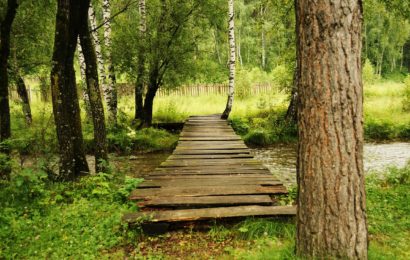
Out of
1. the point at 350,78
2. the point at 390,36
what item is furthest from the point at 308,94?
the point at 390,36

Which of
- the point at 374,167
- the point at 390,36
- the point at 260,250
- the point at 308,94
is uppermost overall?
the point at 390,36

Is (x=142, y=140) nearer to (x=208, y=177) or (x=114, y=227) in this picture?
(x=208, y=177)

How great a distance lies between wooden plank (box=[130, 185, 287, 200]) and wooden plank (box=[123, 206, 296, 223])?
0.59 m

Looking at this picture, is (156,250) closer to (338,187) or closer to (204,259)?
(204,259)

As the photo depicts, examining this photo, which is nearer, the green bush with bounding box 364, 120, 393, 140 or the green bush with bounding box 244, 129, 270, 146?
the green bush with bounding box 244, 129, 270, 146

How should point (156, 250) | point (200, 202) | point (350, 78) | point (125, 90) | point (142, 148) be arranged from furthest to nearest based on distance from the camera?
point (125, 90), point (142, 148), point (200, 202), point (156, 250), point (350, 78)

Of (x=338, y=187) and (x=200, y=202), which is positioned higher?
(x=338, y=187)

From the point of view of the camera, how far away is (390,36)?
49.6m

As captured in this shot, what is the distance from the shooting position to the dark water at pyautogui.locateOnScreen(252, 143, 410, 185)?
953cm

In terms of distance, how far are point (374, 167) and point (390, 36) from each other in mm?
48295

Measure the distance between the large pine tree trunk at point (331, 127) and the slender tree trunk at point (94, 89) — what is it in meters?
4.82

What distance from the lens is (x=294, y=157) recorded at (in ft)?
37.9

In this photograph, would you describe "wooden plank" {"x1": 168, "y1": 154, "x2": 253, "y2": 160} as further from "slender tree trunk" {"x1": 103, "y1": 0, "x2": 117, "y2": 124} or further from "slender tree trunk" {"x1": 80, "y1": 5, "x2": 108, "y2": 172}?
"slender tree trunk" {"x1": 103, "y1": 0, "x2": 117, "y2": 124}

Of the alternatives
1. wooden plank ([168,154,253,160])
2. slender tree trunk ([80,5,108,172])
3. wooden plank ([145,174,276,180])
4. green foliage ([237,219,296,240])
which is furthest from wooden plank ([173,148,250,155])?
green foliage ([237,219,296,240])
